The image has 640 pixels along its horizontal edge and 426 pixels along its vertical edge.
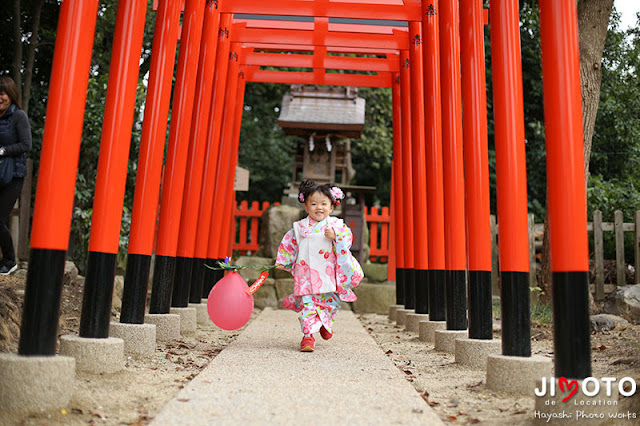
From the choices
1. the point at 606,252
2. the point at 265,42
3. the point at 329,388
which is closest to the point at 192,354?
the point at 329,388

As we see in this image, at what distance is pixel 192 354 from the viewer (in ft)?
14.4

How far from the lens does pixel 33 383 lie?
8.34 ft

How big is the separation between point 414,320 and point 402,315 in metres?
0.77

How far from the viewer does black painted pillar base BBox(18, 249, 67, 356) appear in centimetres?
269

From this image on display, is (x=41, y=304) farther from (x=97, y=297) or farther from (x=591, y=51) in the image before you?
(x=591, y=51)

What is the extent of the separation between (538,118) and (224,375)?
47.0 ft

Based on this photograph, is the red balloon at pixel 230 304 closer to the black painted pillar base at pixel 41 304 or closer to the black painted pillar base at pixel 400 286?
the black painted pillar base at pixel 41 304

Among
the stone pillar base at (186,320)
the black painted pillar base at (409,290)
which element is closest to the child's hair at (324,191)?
the stone pillar base at (186,320)

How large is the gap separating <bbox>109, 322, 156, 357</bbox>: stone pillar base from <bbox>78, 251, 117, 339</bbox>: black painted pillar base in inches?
25.0

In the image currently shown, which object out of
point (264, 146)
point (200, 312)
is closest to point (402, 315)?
point (200, 312)

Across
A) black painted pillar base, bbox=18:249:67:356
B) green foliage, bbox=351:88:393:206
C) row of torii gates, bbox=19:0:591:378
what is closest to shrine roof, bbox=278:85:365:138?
row of torii gates, bbox=19:0:591:378

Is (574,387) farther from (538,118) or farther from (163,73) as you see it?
(538,118)

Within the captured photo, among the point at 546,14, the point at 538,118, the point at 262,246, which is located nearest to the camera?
the point at 546,14

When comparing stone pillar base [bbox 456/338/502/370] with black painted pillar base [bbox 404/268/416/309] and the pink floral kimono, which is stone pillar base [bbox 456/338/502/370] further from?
black painted pillar base [bbox 404/268/416/309]
